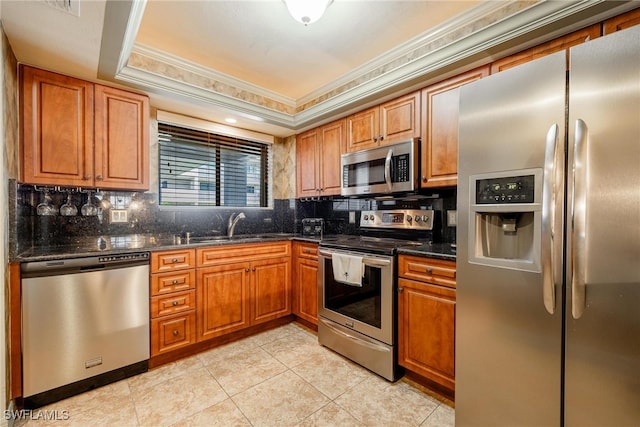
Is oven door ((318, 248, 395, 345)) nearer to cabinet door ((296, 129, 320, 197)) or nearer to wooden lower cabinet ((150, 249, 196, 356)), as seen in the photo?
cabinet door ((296, 129, 320, 197))

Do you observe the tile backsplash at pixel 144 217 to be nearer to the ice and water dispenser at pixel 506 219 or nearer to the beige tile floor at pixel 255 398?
the ice and water dispenser at pixel 506 219

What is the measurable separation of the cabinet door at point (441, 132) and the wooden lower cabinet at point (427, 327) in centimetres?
66

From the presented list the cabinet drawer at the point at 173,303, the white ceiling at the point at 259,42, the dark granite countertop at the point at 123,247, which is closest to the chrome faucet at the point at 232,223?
the dark granite countertop at the point at 123,247

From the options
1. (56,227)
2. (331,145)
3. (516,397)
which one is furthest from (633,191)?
(56,227)

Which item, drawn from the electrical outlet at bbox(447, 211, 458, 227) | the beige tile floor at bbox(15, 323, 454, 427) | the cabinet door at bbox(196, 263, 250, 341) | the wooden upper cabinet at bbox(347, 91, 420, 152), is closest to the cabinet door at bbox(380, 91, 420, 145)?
the wooden upper cabinet at bbox(347, 91, 420, 152)

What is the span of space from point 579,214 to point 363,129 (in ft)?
5.90

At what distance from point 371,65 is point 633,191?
1.99 m

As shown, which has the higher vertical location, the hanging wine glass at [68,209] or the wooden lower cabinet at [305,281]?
the hanging wine glass at [68,209]

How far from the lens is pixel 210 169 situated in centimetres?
307

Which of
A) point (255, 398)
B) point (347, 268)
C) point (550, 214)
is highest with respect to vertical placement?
point (550, 214)

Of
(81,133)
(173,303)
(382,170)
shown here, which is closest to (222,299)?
(173,303)

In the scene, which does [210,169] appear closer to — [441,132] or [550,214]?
[441,132]

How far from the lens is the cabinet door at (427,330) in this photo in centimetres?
173

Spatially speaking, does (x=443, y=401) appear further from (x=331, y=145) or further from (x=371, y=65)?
(x=371, y=65)
